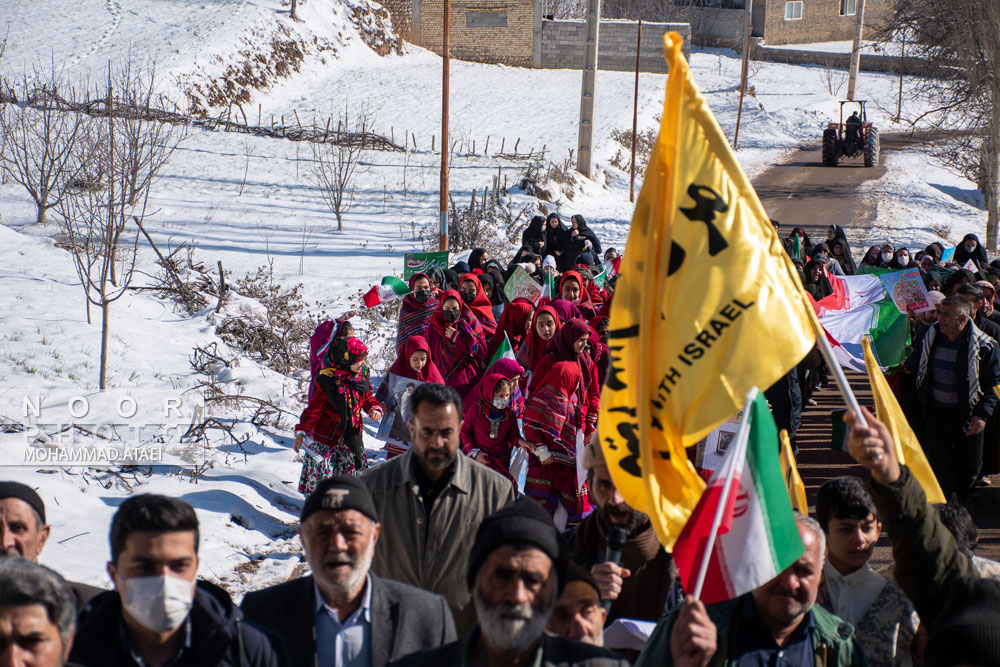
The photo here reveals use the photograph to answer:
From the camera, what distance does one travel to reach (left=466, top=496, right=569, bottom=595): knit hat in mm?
2871

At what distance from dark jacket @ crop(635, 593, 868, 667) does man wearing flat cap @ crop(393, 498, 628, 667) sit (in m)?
0.17

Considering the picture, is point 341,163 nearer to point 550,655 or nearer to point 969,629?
point 550,655

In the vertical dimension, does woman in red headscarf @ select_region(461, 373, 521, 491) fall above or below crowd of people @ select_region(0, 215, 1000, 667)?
below

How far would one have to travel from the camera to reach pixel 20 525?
3.46m

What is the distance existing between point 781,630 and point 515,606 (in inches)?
36.7

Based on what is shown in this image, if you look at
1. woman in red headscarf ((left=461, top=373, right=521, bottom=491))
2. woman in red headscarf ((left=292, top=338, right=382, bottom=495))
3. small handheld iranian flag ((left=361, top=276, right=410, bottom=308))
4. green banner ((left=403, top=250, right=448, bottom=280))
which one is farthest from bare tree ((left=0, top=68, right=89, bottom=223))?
woman in red headscarf ((left=461, top=373, right=521, bottom=491))

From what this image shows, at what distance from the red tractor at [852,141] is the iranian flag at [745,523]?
34.2m

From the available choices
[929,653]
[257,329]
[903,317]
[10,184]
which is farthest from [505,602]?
[10,184]

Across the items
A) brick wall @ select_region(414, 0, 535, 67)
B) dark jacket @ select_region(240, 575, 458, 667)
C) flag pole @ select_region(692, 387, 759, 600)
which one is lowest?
dark jacket @ select_region(240, 575, 458, 667)

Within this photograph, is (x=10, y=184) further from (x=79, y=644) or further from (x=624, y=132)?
(x=624, y=132)

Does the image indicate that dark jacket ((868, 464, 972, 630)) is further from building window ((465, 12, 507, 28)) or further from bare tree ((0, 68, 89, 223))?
building window ((465, 12, 507, 28))

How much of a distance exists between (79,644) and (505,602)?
1186mm

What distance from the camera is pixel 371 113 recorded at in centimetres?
3556

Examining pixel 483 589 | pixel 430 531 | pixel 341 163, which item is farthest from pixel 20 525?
pixel 341 163
